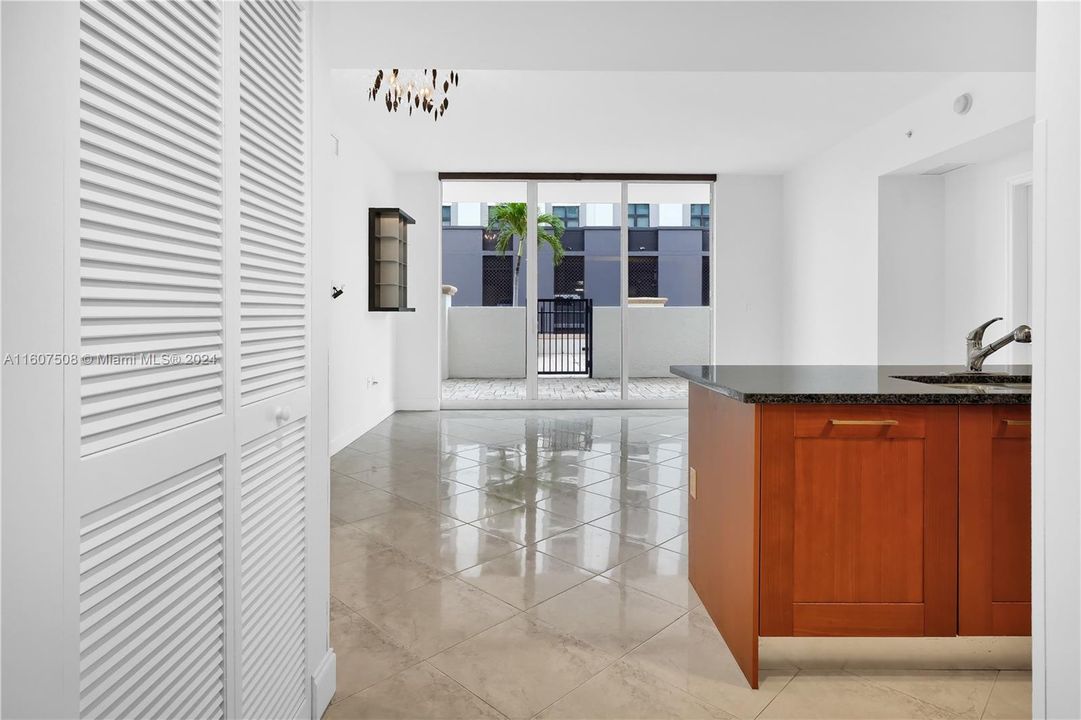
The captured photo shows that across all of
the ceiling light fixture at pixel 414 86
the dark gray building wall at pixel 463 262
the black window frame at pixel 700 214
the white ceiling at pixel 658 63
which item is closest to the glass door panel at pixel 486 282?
the dark gray building wall at pixel 463 262

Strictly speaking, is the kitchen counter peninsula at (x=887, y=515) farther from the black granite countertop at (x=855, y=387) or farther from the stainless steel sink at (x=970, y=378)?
the stainless steel sink at (x=970, y=378)

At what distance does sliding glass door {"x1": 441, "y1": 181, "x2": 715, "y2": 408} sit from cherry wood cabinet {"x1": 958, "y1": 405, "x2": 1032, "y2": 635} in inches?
231

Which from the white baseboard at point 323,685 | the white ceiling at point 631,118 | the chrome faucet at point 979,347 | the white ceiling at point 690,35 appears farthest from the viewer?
the white ceiling at point 631,118

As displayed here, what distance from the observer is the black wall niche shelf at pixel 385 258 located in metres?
6.31

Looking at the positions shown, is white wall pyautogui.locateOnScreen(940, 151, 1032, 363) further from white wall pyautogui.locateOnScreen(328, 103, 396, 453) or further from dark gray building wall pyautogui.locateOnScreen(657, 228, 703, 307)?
white wall pyautogui.locateOnScreen(328, 103, 396, 453)

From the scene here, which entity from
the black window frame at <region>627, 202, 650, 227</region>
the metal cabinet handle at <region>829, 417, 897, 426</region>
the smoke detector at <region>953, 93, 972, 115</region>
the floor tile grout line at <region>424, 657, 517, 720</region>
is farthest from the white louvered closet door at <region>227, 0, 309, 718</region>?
the black window frame at <region>627, 202, 650, 227</region>

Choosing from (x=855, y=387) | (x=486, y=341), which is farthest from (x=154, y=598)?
(x=486, y=341)

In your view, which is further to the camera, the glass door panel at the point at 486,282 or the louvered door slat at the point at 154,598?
the glass door panel at the point at 486,282

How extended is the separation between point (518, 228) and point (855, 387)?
616cm

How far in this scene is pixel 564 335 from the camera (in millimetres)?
8008

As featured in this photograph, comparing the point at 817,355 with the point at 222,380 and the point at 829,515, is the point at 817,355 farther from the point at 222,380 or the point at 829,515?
the point at 222,380

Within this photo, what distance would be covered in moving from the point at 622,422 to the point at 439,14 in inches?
183

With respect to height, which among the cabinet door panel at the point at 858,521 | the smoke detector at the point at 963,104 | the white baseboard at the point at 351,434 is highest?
the smoke detector at the point at 963,104

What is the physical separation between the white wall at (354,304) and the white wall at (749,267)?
155 inches
